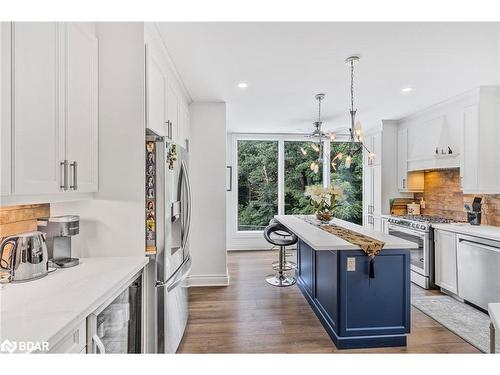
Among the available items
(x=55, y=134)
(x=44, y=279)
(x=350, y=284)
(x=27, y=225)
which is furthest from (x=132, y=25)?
(x=350, y=284)

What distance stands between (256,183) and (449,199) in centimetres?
354

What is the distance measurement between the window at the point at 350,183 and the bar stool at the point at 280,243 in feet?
9.08

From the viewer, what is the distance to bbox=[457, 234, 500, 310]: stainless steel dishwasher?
287 centimetres

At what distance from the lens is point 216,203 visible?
12.7ft

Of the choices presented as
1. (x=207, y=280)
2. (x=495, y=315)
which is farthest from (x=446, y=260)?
(x=207, y=280)

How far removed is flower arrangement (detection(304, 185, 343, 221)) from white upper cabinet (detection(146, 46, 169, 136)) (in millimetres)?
1971

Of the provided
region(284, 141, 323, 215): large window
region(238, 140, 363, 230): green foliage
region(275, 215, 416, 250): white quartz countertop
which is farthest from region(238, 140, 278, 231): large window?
region(275, 215, 416, 250): white quartz countertop

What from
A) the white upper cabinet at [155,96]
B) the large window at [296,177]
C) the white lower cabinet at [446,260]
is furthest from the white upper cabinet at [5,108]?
the large window at [296,177]

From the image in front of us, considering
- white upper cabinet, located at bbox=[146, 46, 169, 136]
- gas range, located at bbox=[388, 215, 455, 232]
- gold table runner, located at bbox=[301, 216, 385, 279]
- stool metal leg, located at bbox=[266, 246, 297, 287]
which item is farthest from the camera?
stool metal leg, located at bbox=[266, 246, 297, 287]

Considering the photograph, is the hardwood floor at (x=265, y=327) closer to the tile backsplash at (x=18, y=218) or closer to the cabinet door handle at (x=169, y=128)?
the tile backsplash at (x=18, y=218)

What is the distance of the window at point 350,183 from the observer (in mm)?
6277

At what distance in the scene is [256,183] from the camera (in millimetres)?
6250

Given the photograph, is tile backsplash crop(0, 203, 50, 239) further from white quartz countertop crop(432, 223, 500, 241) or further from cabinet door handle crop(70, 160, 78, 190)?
white quartz countertop crop(432, 223, 500, 241)

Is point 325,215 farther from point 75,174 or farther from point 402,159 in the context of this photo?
point 75,174
